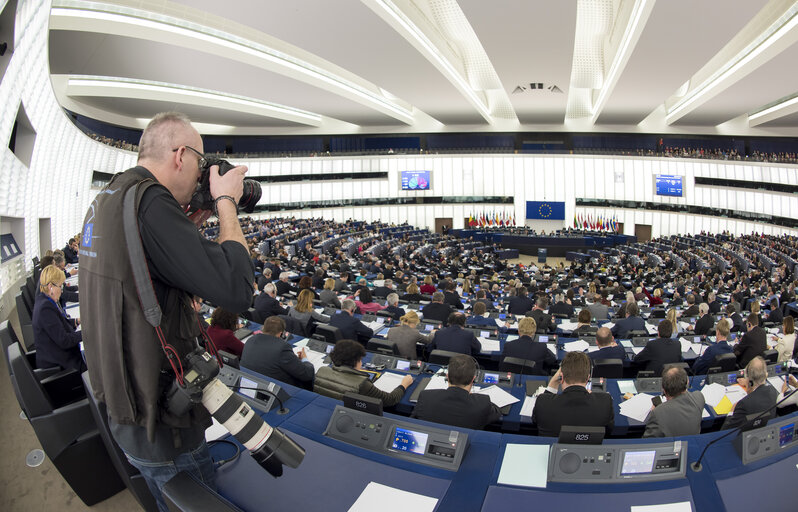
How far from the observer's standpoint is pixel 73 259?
11.7 meters

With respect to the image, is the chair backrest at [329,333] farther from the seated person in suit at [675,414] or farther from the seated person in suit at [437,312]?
the seated person in suit at [675,414]

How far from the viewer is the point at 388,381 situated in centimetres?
391

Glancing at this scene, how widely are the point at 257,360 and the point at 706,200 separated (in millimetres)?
33837

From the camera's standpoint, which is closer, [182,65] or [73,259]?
[73,259]

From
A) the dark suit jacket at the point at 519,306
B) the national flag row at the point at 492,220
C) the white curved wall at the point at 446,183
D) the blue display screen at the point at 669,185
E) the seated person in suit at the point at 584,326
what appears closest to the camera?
the seated person in suit at the point at 584,326

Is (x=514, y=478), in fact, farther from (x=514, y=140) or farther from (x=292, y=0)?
(x=514, y=140)

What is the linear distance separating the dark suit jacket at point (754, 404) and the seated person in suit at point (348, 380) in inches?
96.2

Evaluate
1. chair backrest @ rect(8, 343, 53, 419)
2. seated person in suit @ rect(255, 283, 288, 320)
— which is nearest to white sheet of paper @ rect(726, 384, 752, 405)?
chair backrest @ rect(8, 343, 53, 419)

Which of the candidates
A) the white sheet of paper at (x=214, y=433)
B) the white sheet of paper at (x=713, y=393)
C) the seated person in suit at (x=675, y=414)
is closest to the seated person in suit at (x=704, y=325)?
the white sheet of paper at (x=713, y=393)

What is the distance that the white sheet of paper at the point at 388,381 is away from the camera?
3767mm

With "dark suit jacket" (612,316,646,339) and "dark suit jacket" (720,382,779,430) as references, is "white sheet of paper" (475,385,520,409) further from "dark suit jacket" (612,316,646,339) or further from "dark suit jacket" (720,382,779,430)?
"dark suit jacket" (612,316,646,339)

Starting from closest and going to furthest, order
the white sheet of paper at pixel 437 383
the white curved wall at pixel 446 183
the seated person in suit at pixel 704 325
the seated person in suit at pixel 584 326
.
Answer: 1. the white sheet of paper at pixel 437 383
2. the seated person in suit at pixel 584 326
3. the seated person in suit at pixel 704 325
4. the white curved wall at pixel 446 183

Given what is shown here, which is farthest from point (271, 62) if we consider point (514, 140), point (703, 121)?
point (703, 121)

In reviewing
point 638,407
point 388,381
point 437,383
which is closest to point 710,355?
point 638,407
